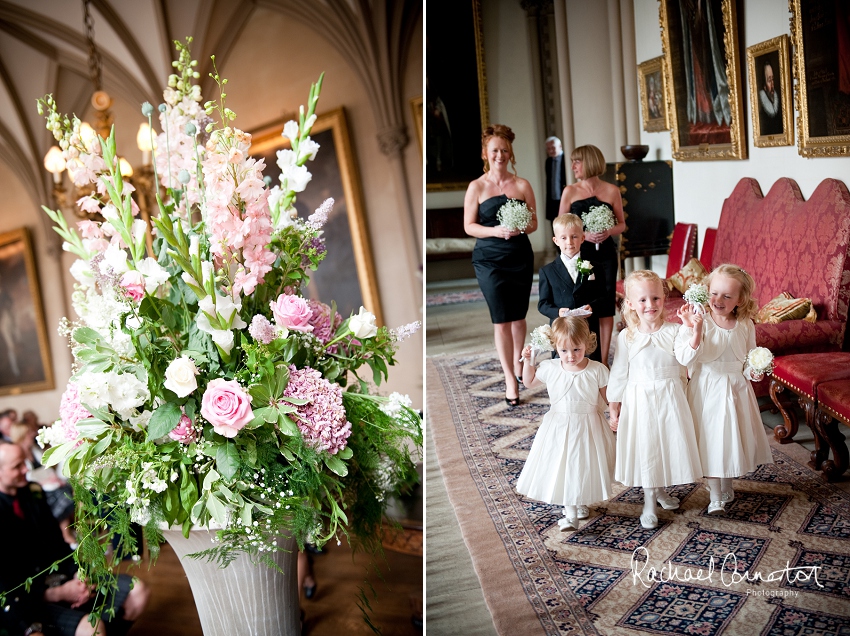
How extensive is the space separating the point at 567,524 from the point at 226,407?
1.23m

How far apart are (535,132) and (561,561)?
129cm

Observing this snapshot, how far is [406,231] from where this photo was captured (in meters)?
6.96

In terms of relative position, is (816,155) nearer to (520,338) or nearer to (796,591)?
(520,338)

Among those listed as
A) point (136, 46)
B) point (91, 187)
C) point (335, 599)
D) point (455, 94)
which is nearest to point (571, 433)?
point (455, 94)

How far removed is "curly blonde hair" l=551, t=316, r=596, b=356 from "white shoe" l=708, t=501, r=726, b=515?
57 centimetres

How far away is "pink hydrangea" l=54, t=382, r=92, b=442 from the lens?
5.77 ft

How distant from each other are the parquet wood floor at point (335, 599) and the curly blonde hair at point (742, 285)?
5.78 feet

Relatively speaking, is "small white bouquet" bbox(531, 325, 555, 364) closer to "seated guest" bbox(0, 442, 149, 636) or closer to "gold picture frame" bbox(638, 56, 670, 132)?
"gold picture frame" bbox(638, 56, 670, 132)

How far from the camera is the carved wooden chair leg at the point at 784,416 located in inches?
89.1

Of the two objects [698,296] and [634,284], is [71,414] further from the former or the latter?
[698,296]

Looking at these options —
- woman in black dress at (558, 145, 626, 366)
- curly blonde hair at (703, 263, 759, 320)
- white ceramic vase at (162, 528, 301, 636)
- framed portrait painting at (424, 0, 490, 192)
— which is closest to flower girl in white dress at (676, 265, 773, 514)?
curly blonde hair at (703, 263, 759, 320)

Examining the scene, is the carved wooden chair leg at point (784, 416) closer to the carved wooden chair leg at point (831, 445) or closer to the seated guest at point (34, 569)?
the carved wooden chair leg at point (831, 445)

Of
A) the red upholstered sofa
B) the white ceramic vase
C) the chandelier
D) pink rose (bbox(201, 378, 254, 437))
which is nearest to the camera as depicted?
pink rose (bbox(201, 378, 254, 437))

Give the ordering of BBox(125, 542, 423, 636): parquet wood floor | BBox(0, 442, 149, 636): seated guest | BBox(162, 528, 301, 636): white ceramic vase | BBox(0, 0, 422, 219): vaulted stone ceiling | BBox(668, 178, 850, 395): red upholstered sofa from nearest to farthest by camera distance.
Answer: BBox(162, 528, 301, 636): white ceramic vase < BBox(668, 178, 850, 395): red upholstered sofa < BBox(125, 542, 423, 636): parquet wood floor < BBox(0, 442, 149, 636): seated guest < BBox(0, 0, 422, 219): vaulted stone ceiling
